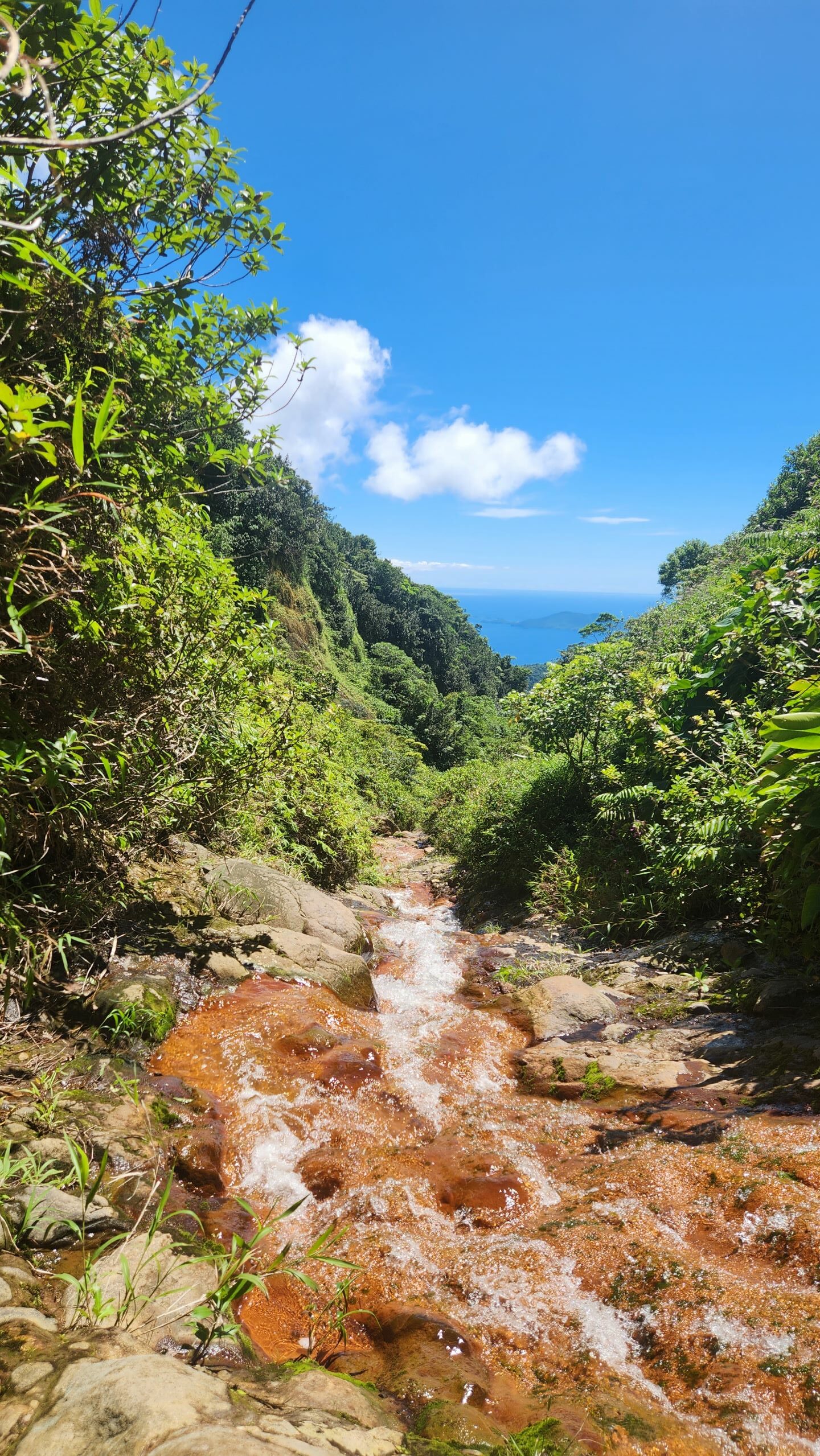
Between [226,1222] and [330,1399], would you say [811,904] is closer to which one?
[330,1399]

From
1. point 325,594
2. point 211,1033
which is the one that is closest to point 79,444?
point 211,1033

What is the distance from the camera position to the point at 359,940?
7957mm

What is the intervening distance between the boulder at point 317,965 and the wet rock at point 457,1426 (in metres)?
3.88

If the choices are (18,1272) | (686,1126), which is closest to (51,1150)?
(18,1272)

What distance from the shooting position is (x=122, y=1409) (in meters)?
1.45

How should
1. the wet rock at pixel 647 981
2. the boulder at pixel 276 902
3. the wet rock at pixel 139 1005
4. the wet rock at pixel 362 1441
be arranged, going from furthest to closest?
the boulder at pixel 276 902 → the wet rock at pixel 647 981 → the wet rock at pixel 139 1005 → the wet rock at pixel 362 1441

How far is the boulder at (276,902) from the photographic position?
20.7ft

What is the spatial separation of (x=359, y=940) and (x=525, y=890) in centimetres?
418

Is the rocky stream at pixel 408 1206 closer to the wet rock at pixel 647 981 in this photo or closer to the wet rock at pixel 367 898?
the wet rock at pixel 647 981

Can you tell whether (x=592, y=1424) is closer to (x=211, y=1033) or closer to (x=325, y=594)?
(x=211, y=1033)

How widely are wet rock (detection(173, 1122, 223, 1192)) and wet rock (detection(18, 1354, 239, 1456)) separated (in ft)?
6.51

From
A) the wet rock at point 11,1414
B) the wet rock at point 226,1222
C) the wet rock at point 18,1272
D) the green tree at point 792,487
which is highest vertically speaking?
the green tree at point 792,487

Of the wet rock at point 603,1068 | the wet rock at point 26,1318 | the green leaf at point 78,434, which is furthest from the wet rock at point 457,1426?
the green leaf at point 78,434

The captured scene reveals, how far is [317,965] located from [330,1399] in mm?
4492
